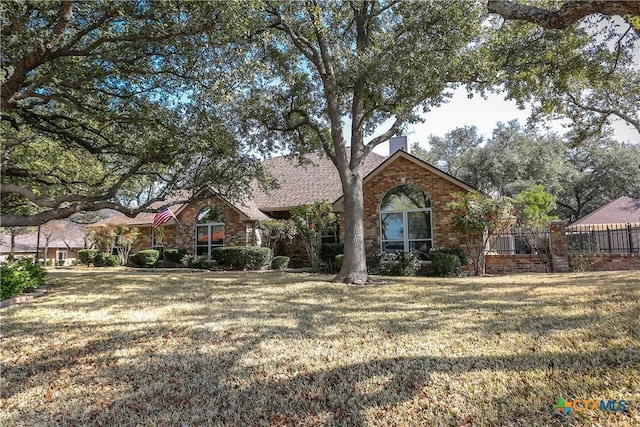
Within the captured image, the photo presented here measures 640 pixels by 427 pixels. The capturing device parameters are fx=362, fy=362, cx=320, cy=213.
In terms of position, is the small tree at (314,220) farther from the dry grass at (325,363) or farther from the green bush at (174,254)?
the green bush at (174,254)

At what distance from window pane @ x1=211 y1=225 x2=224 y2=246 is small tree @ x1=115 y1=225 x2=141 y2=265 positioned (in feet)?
16.8

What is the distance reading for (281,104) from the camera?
12.5 metres

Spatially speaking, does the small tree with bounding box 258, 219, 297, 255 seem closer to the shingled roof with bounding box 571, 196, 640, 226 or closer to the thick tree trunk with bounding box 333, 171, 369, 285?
the thick tree trunk with bounding box 333, 171, 369, 285

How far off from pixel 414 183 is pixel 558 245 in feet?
18.7

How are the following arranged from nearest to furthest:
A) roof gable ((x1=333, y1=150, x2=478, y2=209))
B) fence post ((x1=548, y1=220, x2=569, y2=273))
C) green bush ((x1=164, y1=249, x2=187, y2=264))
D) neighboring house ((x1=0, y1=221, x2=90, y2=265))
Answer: fence post ((x1=548, y1=220, x2=569, y2=273)) → roof gable ((x1=333, y1=150, x2=478, y2=209)) → green bush ((x1=164, y1=249, x2=187, y2=264)) → neighboring house ((x1=0, y1=221, x2=90, y2=265))

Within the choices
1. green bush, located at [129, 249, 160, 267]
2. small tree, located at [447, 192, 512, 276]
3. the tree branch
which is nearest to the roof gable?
small tree, located at [447, 192, 512, 276]

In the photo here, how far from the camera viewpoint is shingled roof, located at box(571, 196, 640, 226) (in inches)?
862

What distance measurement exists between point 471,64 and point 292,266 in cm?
1237

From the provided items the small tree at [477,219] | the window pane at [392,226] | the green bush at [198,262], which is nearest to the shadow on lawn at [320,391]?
the small tree at [477,219]

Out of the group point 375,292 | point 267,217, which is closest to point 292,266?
point 267,217

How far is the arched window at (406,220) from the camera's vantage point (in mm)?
14766

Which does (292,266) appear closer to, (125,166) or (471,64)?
(125,166)

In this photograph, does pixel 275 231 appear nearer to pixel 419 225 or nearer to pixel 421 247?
pixel 419 225

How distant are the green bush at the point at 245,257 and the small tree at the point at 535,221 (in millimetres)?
10859
